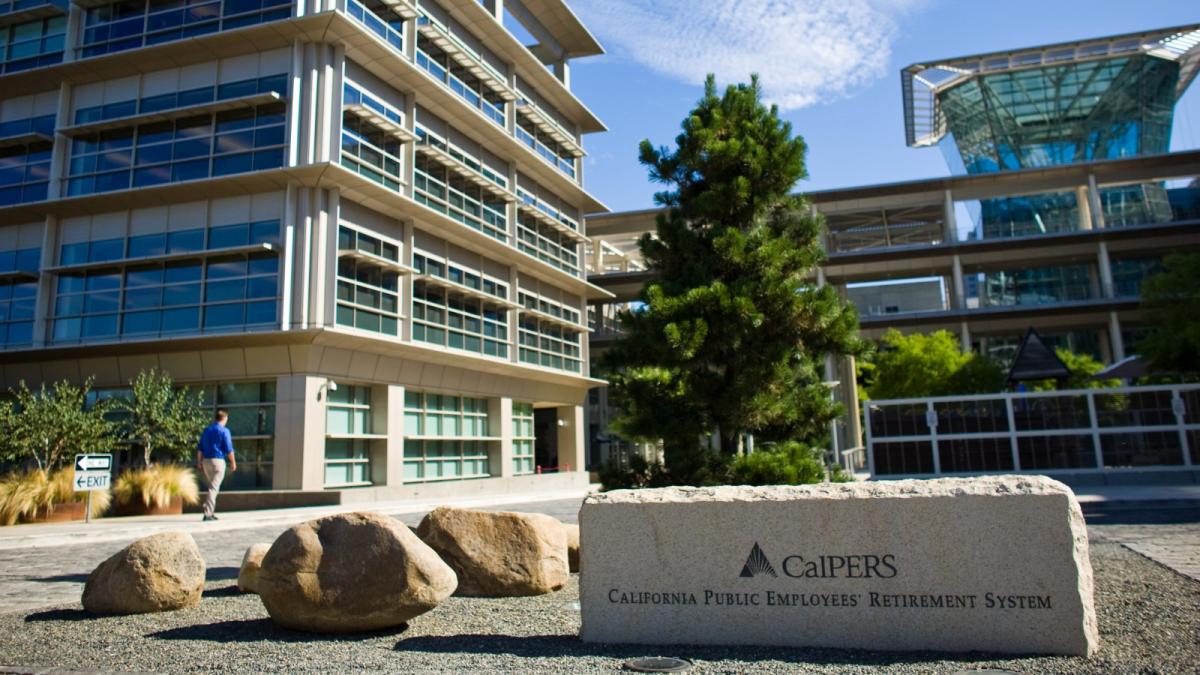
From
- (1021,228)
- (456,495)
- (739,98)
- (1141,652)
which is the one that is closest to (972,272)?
(1021,228)

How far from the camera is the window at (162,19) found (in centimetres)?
2403

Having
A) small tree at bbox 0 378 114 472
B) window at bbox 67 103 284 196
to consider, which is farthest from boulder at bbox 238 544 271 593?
window at bbox 67 103 284 196

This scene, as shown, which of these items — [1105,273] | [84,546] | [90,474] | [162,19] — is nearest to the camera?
[84,546]

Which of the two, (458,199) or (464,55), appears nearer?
(464,55)

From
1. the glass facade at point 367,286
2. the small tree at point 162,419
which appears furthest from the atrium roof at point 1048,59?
the small tree at point 162,419

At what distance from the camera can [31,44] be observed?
27.0 metres

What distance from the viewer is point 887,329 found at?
49875 mm

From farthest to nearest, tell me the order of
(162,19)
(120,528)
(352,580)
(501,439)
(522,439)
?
(522,439) → (501,439) → (162,19) → (120,528) → (352,580)

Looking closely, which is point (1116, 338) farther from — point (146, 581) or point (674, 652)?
point (146, 581)

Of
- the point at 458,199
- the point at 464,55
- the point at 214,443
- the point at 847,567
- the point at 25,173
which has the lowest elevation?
the point at 847,567

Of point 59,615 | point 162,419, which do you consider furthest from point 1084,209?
point 59,615

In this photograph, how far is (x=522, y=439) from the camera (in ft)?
116

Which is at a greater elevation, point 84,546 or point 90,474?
point 90,474

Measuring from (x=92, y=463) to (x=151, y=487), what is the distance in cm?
291
